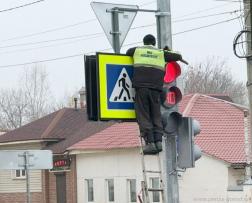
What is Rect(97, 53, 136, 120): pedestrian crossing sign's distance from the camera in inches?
290

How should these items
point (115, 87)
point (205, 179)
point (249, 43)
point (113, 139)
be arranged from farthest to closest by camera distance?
point (113, 139) < point (205, 179) < point (249, 43) < point (115, 87)

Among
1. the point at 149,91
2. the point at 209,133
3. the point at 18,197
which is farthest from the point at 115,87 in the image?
the point at 18,197

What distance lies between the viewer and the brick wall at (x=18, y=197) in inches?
1452

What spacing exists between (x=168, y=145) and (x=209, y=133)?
23.4m

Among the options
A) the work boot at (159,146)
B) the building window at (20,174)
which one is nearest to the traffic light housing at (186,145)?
the work boot at (159,146)

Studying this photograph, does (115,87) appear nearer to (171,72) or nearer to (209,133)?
(171,72)

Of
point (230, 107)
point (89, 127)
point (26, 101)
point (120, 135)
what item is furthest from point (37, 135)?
point (26, 101)

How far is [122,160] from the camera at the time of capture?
103ft

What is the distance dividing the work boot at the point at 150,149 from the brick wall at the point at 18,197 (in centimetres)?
2957

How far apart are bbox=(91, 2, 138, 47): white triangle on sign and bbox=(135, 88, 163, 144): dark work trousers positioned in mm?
853

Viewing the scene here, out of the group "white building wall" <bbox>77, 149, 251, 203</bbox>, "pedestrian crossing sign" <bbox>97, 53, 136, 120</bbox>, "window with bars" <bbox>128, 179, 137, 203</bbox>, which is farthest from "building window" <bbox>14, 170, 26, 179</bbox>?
"pedestrian crossing sign" <bbox>97, 53, 136, 120</bbox>

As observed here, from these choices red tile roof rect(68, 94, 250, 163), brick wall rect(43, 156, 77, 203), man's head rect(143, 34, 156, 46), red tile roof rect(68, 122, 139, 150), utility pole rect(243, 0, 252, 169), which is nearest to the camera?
man's head rect(143, 34, 156, 46)

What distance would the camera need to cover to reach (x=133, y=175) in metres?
30.6

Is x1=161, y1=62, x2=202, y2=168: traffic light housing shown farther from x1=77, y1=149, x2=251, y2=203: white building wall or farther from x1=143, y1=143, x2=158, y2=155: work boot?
x1=77, y1=149, x2=251, y2=203: white building wall
